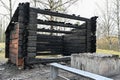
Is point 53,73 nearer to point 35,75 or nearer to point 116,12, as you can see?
point 35,75

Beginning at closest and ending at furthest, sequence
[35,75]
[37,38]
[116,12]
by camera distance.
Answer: [35,75] < [37,38] < [116,12]

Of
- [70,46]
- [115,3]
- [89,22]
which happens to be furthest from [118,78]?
[115,3]

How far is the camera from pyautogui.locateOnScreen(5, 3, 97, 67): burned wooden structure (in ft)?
16.5

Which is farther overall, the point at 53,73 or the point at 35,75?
the point at 35,75

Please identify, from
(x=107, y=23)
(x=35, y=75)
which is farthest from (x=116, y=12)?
(x=35, y=75)

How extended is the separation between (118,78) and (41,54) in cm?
433

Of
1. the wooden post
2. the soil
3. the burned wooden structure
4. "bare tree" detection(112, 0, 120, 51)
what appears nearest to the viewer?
the wooden post

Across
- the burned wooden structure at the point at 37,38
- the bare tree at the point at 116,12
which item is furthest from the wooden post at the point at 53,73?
the bare tree at the point at 116,12

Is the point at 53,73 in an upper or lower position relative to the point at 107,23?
lower

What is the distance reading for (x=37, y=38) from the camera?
7027mm

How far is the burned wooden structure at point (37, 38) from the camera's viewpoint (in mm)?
5039

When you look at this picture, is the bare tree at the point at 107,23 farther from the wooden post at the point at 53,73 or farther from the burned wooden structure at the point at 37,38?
the wooden post at the point at 53,73

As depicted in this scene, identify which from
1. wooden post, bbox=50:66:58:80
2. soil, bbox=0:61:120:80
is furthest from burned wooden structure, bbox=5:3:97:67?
wooden post, bbox=50:66:58:80

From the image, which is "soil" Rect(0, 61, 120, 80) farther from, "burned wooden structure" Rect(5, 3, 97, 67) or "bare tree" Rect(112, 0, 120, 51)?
"bare tree" Rect(112, 0, 120, 51)
